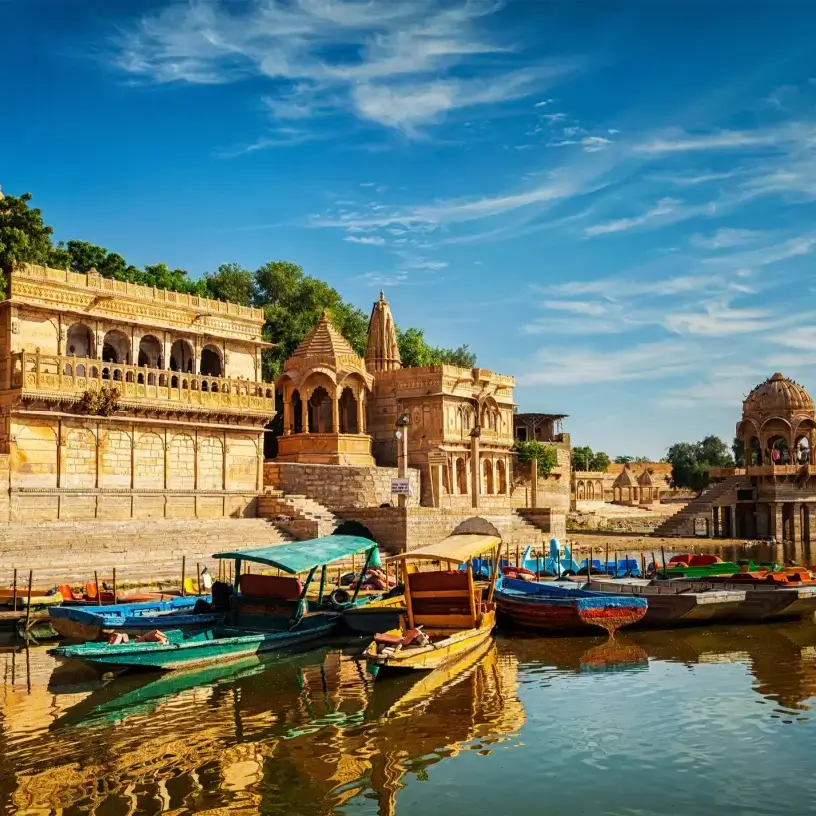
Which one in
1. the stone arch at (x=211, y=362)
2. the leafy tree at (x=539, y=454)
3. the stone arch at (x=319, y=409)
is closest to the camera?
the stone arch at (x=211, y=362)

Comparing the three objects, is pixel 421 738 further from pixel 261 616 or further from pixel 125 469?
pixel 125 469

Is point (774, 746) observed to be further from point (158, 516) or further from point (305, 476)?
point (305, 476)

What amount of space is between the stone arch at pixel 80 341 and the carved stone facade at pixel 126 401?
38 mm

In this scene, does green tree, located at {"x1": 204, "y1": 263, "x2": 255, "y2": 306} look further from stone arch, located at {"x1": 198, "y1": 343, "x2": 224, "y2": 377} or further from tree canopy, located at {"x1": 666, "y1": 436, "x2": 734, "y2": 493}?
tree canopy, located at {"x1": 666, "y1": 436, "x2": 734, "y2": 493}

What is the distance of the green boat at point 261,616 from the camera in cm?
1848

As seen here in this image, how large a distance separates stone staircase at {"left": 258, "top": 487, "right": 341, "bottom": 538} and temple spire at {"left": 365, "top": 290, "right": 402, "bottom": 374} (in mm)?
15048

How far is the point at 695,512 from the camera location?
6106 cm

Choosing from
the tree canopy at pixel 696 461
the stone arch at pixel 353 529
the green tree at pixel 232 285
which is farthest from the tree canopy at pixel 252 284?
the tree canopy at pixel 696 461

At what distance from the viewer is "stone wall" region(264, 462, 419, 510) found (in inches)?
1603

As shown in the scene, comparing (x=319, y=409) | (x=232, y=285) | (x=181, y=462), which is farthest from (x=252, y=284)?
(x=181, y=462)

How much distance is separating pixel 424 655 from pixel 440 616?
2.95m

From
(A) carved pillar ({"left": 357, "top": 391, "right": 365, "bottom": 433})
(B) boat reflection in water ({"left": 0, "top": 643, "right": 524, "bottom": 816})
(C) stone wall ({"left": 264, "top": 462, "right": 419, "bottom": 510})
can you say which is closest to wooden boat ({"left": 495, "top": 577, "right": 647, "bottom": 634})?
(B) boat reflection in water ({"left": 0, "top": 643, "right": 524, "bottom": 816})

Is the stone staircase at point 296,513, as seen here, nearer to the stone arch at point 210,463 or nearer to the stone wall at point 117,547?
the stone wall at point 117,547

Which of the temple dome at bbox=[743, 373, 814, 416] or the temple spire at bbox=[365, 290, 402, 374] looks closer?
the temple spire at bbox=[365, 290, 402, 374]
